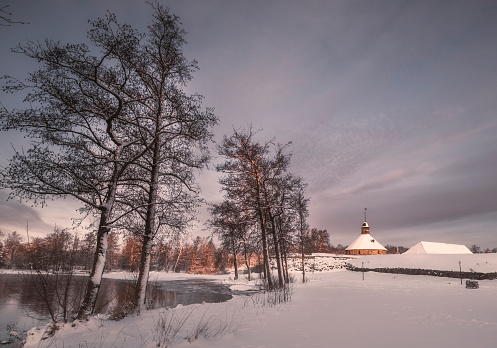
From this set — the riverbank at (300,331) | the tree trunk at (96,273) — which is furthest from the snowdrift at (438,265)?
the tree trunk at (96,273)

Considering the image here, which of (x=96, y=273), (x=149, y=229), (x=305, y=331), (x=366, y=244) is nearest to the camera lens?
(x=305, y=331)

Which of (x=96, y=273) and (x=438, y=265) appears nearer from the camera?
(x=96, y=273)

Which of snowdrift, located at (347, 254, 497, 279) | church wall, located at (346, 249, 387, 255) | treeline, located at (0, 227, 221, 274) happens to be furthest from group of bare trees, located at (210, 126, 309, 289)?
church wall, located at (346, 249, 387, 255)

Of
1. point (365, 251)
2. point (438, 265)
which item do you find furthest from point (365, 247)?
point (438, 265)

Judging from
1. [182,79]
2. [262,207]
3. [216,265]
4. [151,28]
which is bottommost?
[216,265]

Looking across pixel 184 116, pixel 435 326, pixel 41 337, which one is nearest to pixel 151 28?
pixel 184 116

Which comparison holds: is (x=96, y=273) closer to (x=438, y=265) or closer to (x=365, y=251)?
(x=438, y=265)

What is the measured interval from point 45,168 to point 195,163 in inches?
179

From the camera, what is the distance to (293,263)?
1588 inches

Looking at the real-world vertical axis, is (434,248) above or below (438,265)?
above

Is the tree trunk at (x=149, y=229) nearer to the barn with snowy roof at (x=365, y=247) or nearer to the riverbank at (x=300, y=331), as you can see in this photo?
the riverbank at (x=300, y=331)

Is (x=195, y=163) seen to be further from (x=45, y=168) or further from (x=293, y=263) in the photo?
(x=293, y=263)

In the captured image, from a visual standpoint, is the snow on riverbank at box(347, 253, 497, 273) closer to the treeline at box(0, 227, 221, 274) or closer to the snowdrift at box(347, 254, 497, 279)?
the snowdrift at box(347, 254, 497, 279)

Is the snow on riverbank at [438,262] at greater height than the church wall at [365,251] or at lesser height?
greater
